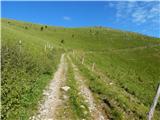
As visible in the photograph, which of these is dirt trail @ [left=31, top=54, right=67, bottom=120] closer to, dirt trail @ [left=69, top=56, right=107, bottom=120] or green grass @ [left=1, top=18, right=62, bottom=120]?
green grass @ [left=1, top=18, right=62, bottom=120]

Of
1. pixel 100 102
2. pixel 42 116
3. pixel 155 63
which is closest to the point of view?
pixel 42 116

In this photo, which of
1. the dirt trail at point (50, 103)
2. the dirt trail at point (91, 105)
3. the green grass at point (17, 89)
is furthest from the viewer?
the dirt trail at point (91, 105)

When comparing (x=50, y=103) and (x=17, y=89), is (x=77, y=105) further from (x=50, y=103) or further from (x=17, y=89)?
(x=17, y=89)

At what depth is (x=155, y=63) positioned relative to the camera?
71.6 m

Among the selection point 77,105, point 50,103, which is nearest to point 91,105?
point 77,105

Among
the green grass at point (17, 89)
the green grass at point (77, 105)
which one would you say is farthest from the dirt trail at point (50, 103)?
the green grass at point (77, 105)

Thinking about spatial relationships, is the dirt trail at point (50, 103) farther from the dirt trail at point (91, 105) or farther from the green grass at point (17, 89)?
the dirt trail at point (91, 105)

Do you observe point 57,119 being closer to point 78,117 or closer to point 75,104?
point 78,117

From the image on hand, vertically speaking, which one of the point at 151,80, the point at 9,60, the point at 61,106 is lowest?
the point at 151,80

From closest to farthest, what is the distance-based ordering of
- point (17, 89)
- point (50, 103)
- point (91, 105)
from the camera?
point (17, 89)
point (50, 103)
point (91, 105)

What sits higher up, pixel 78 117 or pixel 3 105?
pixel 3 105

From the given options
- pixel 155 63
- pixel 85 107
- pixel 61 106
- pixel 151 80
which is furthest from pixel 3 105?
pixel 155 63

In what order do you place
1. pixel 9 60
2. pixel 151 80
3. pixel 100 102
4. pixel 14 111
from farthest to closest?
pixel 151 80 → pixel 9 60 → pixel 100 102 → pixel 14 111

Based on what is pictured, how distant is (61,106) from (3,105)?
4.30m
